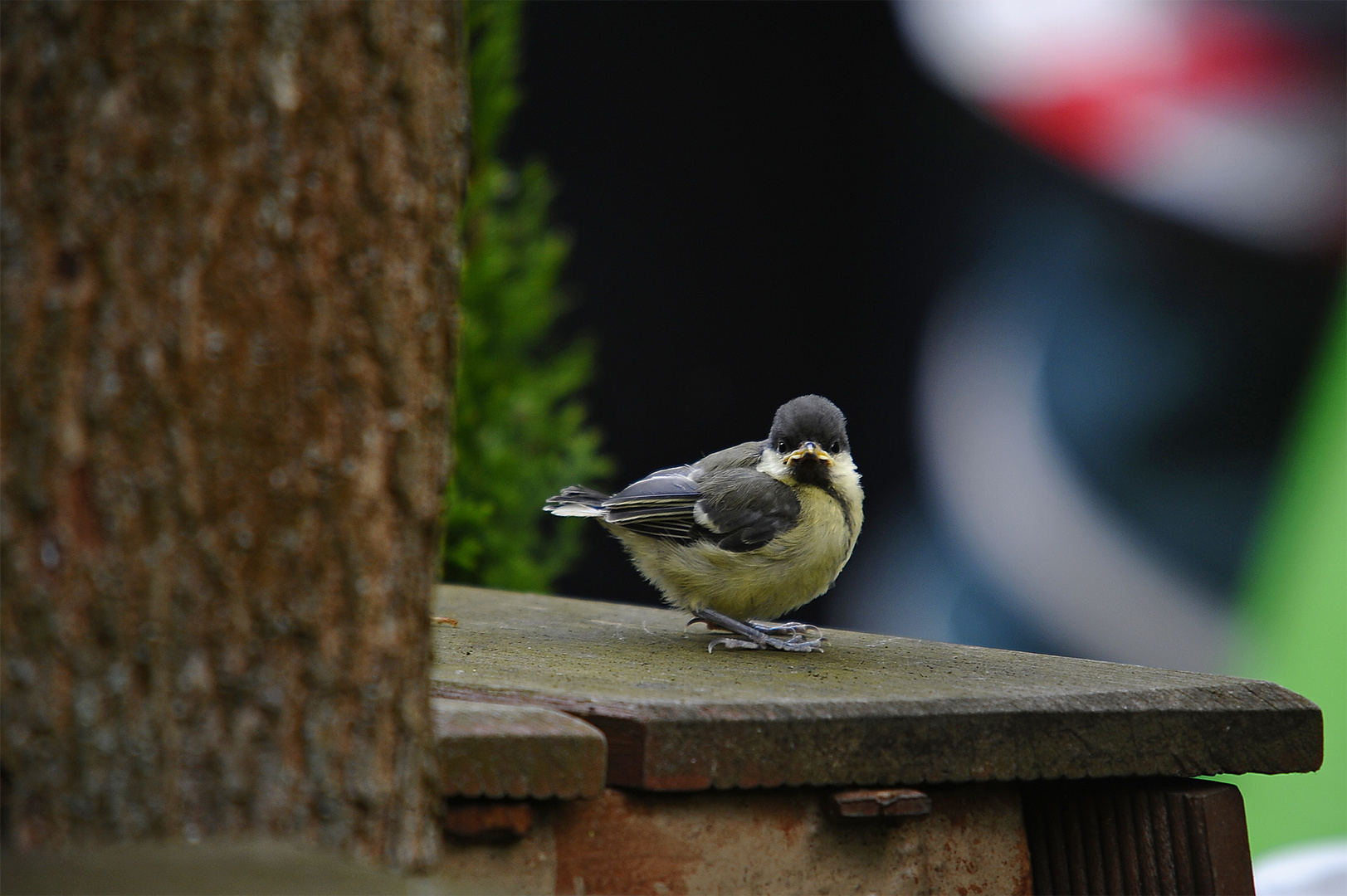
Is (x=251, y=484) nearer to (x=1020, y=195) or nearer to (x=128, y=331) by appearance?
(x=128, y=331)

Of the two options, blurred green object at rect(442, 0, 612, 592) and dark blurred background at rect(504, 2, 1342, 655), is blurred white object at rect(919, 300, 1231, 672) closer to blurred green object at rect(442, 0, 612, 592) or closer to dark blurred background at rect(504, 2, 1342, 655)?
dark blurred background at rect(504, 2, 1342, 655)

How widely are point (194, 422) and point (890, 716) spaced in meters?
1.22

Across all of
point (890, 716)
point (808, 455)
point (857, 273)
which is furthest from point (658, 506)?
point (857, 273)

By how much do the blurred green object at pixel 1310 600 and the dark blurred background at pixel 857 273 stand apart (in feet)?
0.39

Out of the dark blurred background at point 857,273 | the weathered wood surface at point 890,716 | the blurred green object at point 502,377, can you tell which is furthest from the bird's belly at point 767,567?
the dark blurred background at point 857,273

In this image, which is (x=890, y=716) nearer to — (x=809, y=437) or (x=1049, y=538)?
(x=809, y=437)

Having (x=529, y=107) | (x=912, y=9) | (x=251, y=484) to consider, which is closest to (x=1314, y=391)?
(x=912, y=9)

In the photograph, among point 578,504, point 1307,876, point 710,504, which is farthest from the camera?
point 1307,876

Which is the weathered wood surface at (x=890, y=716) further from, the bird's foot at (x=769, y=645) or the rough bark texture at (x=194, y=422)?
the rough bark texture at (x=194, y=422)

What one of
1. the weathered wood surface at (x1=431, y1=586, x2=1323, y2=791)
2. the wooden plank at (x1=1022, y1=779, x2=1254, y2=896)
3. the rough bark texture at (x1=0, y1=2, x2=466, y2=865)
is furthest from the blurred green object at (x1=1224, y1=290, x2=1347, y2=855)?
the rough bark texture at (x1=0, y1=2, x2=466, y2=865)

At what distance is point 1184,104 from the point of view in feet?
17.1

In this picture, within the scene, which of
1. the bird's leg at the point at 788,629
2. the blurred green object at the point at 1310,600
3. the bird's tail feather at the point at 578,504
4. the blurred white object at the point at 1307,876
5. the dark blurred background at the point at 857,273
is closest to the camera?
the bird's leg at the point at 788,629

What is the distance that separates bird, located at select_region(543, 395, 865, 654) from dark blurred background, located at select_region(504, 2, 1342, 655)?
2.69 metres

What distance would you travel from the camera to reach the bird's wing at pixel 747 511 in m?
2.99
